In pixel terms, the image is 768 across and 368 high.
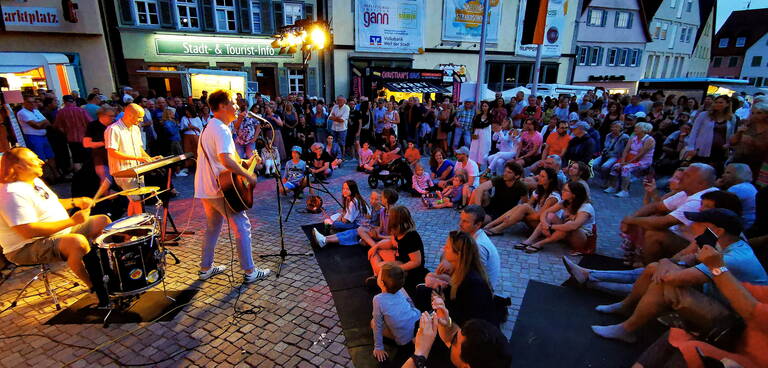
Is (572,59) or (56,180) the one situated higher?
(572,59)

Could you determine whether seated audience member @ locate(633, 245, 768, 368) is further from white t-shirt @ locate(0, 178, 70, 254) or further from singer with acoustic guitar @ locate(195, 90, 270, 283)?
white t-shirt @ locate(0, 178, 70, 254)

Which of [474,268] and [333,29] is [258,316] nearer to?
[474,268]

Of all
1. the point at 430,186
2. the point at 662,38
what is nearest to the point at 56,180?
the point at 430,186

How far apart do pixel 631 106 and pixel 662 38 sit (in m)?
32.7

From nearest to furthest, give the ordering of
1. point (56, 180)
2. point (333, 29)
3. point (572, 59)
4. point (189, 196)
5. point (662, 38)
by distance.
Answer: point (189, 196), point (56, 180), point (333, 29), point (572, 59), point (662, 38)

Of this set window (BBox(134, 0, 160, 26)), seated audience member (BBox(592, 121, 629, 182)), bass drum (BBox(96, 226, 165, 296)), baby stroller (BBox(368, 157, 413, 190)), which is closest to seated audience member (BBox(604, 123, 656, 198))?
seated audience member (BBox(592, 121, 629, 182))

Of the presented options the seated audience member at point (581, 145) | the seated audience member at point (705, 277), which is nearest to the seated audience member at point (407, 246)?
the seated audience member at point (705, 277)

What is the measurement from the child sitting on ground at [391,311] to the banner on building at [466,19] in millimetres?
22985

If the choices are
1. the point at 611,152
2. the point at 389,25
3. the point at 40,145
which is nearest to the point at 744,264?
the point at 611,152

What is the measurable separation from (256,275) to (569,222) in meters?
4.19

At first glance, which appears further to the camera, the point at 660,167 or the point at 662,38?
the point at 662,38

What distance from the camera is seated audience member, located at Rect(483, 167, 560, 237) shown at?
223 inches

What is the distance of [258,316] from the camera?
12.3 ft

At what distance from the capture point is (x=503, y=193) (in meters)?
6.38
